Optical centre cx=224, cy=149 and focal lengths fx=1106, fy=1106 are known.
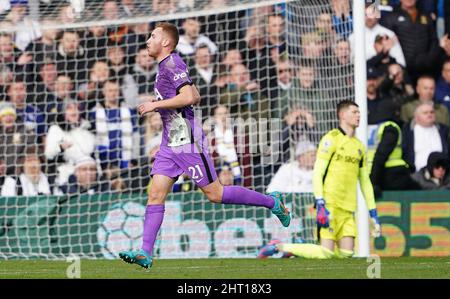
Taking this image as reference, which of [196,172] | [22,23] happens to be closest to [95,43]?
[22,23]

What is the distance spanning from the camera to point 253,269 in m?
11.4

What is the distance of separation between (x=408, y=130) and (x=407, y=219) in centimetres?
140

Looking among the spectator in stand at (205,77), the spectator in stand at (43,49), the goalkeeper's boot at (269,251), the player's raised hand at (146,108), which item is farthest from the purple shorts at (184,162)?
the spectator in stand at (43,49)

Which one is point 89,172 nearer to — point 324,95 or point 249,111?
point 249,111

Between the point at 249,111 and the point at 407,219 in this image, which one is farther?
the point at 249,111

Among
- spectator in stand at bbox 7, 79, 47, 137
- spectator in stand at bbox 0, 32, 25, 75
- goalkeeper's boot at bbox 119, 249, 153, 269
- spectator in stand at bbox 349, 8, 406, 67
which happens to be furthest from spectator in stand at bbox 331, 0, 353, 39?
goalkeeper's boot at bbox 119, 249, 153, 269

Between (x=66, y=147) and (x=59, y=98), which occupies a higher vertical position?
(x=59, y=98)

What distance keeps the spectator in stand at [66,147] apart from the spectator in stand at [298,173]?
2713 millimetres

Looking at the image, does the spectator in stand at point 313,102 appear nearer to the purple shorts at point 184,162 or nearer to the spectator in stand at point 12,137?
the spectator in stand at point 12,137

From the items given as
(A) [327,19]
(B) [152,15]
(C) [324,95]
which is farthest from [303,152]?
(B) [152,15]

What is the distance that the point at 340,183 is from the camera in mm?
12945

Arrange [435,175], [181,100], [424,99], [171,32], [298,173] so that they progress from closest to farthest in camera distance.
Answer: [181,100] < [171,32] < [298,173] < [435,175] < [424,99]

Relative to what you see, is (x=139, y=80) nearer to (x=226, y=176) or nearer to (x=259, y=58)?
(x=259, y=58)

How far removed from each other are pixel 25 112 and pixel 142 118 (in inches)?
66.4
